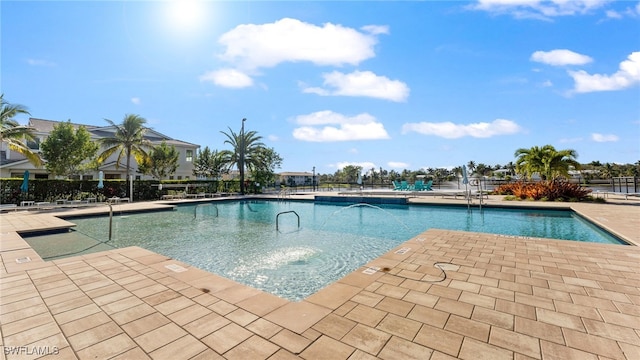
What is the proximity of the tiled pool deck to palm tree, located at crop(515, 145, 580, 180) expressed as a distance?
51.1 feet

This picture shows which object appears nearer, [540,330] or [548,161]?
[540,330]

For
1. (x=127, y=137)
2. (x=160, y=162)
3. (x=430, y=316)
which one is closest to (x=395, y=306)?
(x=430, y=316)

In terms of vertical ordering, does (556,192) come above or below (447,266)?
above

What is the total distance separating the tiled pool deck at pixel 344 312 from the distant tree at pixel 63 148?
51.3ft

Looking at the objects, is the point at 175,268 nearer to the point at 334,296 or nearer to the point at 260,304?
the point at 260,304

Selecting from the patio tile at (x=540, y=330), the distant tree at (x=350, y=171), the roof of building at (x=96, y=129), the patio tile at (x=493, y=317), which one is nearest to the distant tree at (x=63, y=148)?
the roof of building at (x=96, y=129)

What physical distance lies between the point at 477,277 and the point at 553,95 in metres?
15.9

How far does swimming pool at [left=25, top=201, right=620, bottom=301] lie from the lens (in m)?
5.45

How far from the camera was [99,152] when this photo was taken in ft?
81.9

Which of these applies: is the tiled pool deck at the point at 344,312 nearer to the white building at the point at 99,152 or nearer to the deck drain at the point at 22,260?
the deck drain at the point at 22,260

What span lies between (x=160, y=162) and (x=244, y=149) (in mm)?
7402

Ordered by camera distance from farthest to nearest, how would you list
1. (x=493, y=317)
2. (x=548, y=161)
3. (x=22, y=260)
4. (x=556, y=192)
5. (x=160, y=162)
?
(x=160, y=162)
(x=548, y=161)
(x=556, y=192)
(x=22, y=260)
(x=493, y=317)

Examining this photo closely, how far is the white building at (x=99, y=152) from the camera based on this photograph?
20.0 m

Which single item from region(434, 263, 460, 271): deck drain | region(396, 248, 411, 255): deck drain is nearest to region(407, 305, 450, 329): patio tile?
region(434, 263, 460, 271): deck drain
